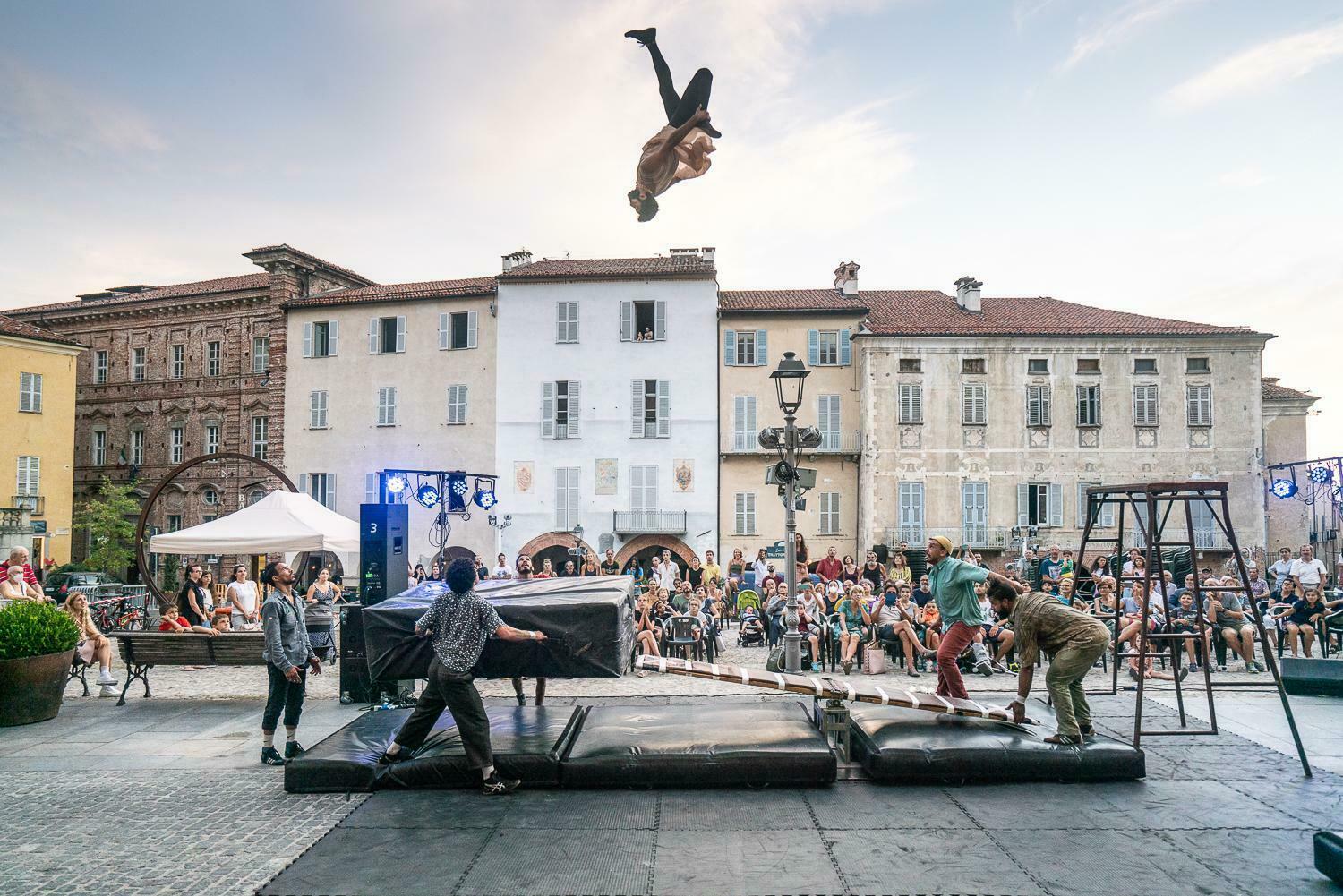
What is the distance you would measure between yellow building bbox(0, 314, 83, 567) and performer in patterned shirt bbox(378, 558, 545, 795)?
33135 mm

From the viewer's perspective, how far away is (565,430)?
30.9 meters

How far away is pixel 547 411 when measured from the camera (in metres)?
31.0

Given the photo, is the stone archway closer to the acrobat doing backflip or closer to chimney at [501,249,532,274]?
chimney at [501,249,532,274]

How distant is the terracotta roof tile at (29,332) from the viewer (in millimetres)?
34719

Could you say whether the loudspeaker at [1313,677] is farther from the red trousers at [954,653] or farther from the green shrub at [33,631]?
the green shrub at [33,631]

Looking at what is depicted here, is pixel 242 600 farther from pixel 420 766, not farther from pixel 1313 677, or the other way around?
pixel 1313 677

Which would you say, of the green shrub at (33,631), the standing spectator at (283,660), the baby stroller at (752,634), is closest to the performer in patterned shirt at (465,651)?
the standing spectator at (283,660)

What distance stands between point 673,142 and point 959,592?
5244 millimetres

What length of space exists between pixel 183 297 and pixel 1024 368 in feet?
106

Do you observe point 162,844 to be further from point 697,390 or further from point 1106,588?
point 697,390

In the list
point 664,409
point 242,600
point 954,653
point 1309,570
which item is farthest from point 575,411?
point 954,653

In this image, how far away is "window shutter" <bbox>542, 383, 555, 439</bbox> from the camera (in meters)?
30.9

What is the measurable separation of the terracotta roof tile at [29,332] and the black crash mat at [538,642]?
1391 inches

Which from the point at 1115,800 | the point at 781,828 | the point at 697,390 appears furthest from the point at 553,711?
the point at 697,390
